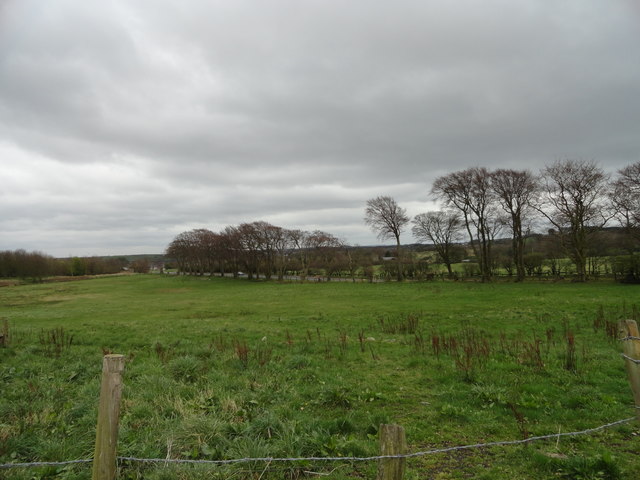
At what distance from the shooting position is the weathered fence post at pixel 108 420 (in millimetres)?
3732

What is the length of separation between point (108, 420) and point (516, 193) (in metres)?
49.7

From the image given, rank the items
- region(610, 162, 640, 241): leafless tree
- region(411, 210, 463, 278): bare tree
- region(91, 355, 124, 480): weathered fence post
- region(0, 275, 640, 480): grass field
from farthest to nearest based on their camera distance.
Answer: region(411, 210, 463, 278): bare tree
region(610, 162, 640, 241): leafless tree
region(0, 275, 640, 480): grass field
region(91, 355, 124, 480): weathered fence post

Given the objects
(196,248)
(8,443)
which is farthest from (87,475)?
(196,248)

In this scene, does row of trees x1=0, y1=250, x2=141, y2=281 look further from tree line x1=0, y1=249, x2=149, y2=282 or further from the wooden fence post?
the wooden fence post

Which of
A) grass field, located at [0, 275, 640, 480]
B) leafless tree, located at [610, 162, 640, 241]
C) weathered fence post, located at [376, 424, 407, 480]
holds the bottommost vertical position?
grass field, located at [0, 275, 640, 480]

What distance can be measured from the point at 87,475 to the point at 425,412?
566 cm

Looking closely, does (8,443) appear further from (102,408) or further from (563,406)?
(563,406)

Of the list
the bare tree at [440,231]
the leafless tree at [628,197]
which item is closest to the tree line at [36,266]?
the bare tree at [440,231]

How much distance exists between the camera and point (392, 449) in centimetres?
309

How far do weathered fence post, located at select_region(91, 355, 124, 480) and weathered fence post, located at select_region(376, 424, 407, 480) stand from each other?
2.81m

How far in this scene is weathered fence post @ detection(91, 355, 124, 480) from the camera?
373cm

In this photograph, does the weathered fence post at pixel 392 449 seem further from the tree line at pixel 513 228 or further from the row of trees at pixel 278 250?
the row of trees at pixel 278 250

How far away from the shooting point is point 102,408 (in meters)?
3.76

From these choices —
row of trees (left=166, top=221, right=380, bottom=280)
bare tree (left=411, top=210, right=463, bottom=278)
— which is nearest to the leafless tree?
bare tree (left=411, top=210, right=463, bottom=278)
